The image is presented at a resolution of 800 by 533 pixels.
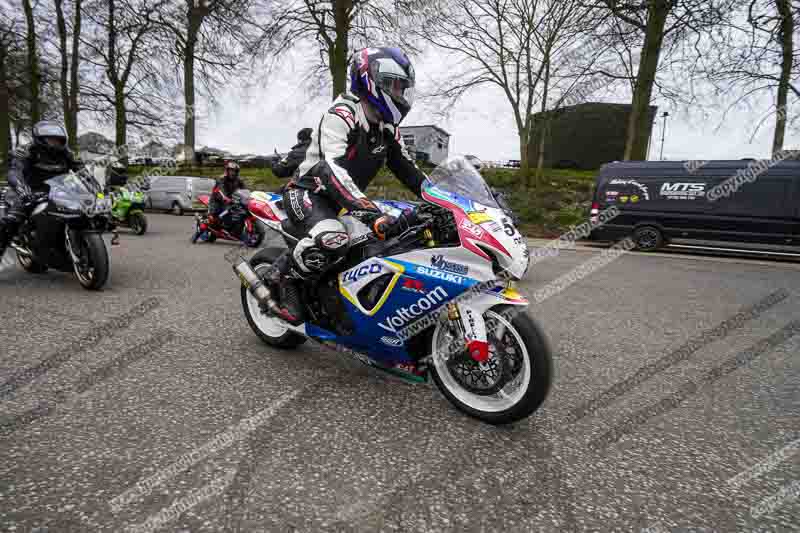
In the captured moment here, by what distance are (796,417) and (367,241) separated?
8.69 ft

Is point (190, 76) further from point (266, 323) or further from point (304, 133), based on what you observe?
point (266, 323)

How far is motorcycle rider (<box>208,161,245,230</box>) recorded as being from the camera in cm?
1052

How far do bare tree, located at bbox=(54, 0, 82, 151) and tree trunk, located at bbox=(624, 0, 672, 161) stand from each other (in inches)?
858

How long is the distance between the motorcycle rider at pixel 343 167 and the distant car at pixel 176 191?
1650 centimetres

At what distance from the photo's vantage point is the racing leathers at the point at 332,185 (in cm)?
284

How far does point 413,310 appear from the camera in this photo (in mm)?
2592

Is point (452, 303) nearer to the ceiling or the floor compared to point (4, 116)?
nearer to the floor

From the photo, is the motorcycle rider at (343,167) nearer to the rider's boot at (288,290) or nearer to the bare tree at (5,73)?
the rider's boot at (288,290)

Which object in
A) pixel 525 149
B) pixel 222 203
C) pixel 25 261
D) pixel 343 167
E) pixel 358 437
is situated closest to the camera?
pixel 358 437

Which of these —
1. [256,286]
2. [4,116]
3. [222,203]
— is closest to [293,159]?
[256,286]

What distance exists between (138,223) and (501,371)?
11.7 meters

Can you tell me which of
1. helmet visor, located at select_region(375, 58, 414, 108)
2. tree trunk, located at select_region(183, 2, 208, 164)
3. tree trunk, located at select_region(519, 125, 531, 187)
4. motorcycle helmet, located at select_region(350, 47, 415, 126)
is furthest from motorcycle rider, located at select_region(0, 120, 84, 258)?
tree trunk, located at select_region(183, 2, 208, 164)

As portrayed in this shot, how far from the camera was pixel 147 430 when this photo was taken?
2.38m

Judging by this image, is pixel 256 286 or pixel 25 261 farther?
pixel 25 261
